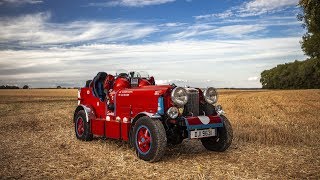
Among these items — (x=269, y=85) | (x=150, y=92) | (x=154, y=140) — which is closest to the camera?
(x=154, y=140)

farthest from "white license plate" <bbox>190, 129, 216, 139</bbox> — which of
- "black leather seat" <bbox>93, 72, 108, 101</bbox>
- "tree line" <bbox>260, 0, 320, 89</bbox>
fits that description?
"tree line" <bbox>260, 0, 320, 89</bbox>

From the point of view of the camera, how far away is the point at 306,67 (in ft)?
242

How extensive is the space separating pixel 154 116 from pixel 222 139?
2.14 meters

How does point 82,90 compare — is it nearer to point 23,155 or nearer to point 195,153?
point 23,155

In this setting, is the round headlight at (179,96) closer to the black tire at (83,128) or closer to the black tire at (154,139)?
the black tire at (154,139)

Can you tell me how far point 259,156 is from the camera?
9531 millimetres

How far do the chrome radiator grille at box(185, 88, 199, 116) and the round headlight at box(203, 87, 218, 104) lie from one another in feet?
0.86

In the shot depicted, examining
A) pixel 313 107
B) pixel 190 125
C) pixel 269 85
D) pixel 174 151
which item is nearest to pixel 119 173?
pixel 190 125

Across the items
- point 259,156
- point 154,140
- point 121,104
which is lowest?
point 259,156

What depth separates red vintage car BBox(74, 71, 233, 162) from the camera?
8.98 m

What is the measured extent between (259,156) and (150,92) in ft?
10.4

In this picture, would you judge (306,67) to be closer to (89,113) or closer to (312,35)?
(312,35)

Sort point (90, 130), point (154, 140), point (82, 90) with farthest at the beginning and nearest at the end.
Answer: point (82, 90), point (90, 130), point (154, 140)

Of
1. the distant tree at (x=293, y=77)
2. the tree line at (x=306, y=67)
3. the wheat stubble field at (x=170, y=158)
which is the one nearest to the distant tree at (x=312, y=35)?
the tree line at (x=306, y=67)
